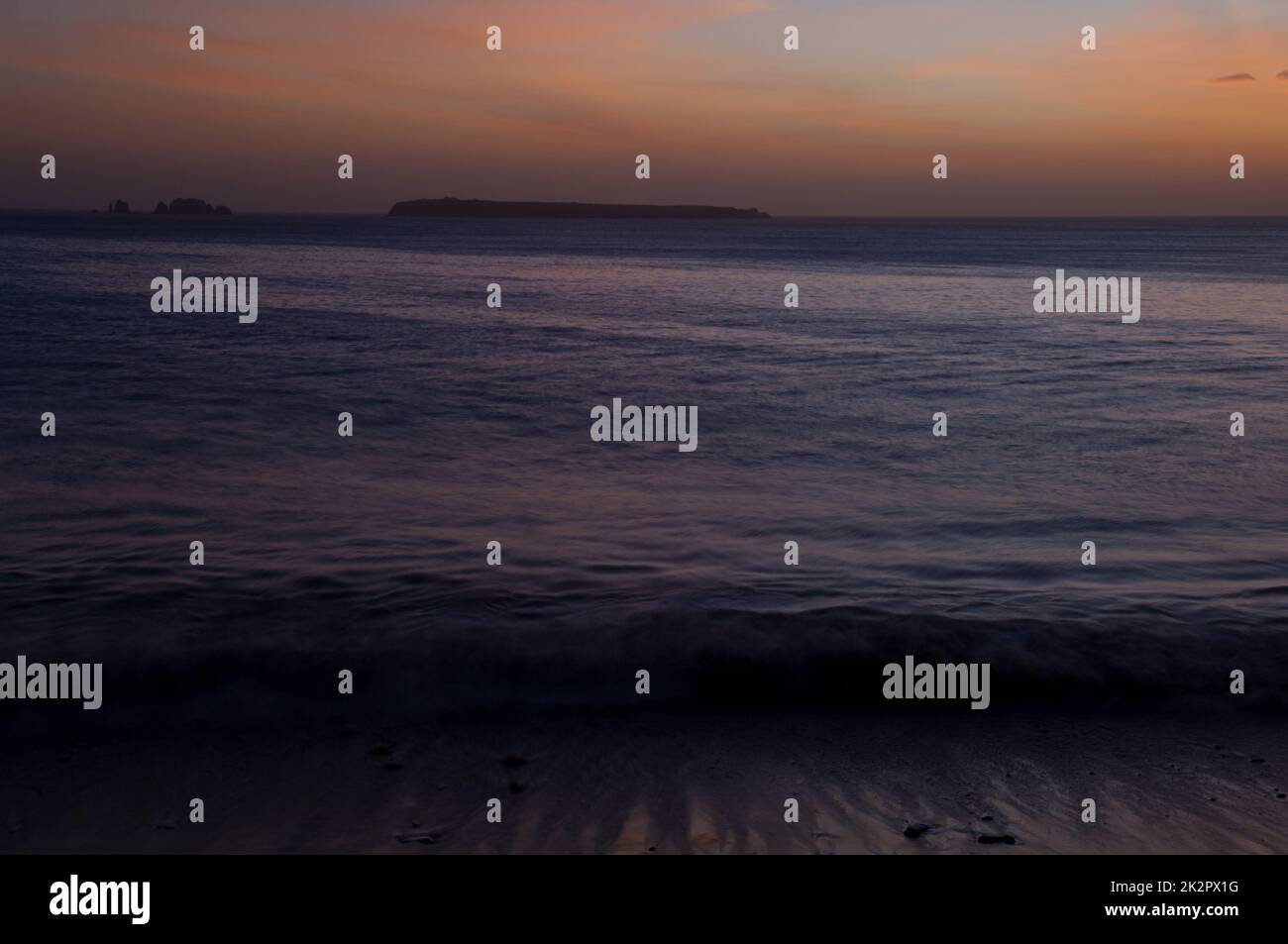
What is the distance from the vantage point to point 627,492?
15.0m

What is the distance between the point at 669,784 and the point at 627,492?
8552 mm

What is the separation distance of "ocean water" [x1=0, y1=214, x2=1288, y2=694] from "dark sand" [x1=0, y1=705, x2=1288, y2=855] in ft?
3.94

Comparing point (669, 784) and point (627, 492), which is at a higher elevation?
point (627, 492)

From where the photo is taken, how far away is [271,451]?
17.7 metres

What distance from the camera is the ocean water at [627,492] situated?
9.45 metres

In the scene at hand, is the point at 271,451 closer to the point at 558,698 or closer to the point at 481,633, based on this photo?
the point at 481,633

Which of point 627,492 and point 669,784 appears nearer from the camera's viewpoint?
point 669,784

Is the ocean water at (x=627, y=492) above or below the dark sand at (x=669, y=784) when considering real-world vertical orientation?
above

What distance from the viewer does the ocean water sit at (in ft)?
31.0

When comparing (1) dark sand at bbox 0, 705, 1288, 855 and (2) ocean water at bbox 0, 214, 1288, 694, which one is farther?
(2) ocean water at bbox 0, 214, 1288, 694

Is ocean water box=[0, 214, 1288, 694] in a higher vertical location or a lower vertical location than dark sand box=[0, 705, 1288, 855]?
higher

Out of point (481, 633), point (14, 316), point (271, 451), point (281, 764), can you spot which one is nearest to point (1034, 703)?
point (481, 633)

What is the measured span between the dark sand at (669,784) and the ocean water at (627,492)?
3.94 ft

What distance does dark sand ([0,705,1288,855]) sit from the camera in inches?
233
